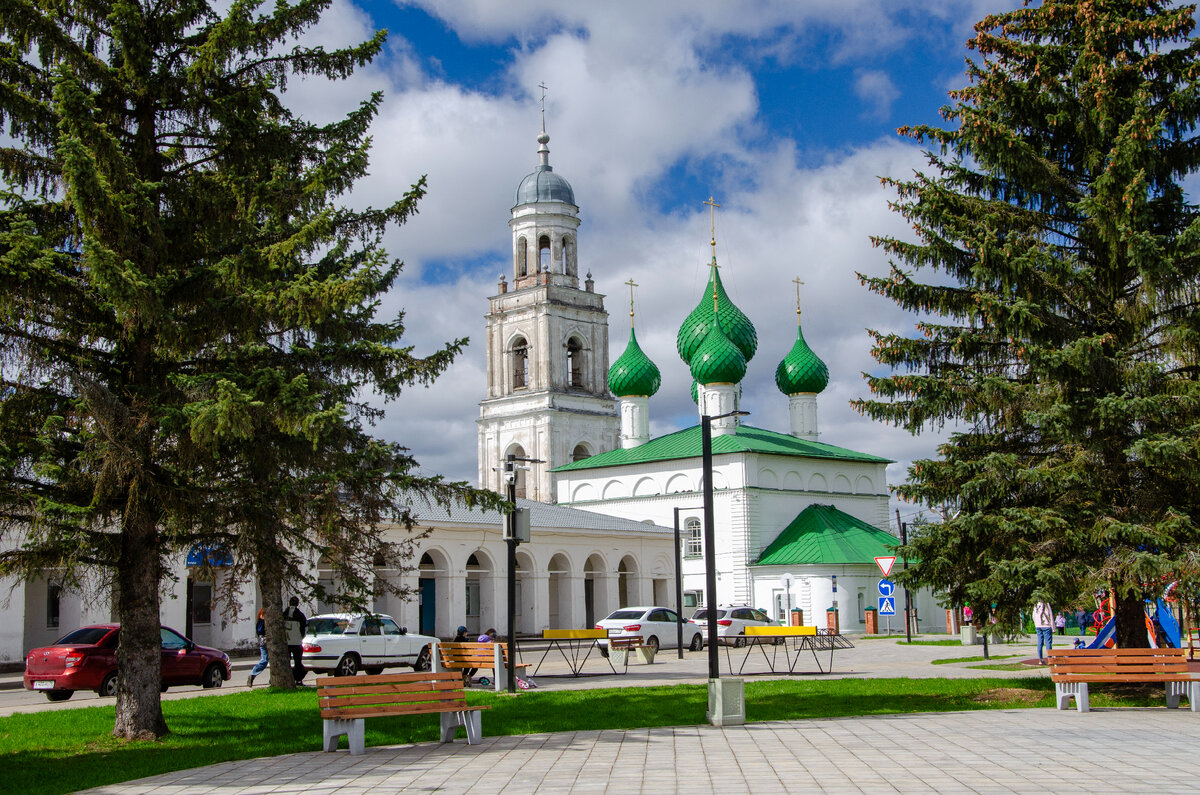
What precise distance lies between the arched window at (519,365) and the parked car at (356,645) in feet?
123

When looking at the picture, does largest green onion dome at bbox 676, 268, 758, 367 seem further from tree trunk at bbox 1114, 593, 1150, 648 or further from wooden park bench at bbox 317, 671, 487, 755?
wooden park bench at bbox 317, 671, 487, 755

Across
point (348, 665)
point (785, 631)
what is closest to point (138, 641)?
point (348, 665)

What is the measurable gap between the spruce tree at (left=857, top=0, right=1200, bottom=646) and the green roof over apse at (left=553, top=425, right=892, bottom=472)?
3556 cm

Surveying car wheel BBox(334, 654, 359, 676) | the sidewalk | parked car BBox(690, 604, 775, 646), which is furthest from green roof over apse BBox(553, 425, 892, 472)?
the sidewalk

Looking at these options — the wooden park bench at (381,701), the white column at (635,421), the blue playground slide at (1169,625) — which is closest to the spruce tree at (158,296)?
the wooden park bench at (381,701)

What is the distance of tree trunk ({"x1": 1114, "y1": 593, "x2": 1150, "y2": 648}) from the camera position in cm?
1684

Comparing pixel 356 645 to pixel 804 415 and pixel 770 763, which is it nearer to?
pixel 770 763

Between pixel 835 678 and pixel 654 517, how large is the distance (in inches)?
1336

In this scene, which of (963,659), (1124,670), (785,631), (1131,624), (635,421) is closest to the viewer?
(1124,670)

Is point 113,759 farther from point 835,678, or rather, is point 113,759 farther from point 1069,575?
point 835,678

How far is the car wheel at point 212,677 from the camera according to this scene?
22.3 meters

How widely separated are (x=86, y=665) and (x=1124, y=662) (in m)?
16.4

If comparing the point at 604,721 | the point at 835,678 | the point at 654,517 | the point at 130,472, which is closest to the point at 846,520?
the point at 654,517

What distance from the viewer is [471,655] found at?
19797mm
